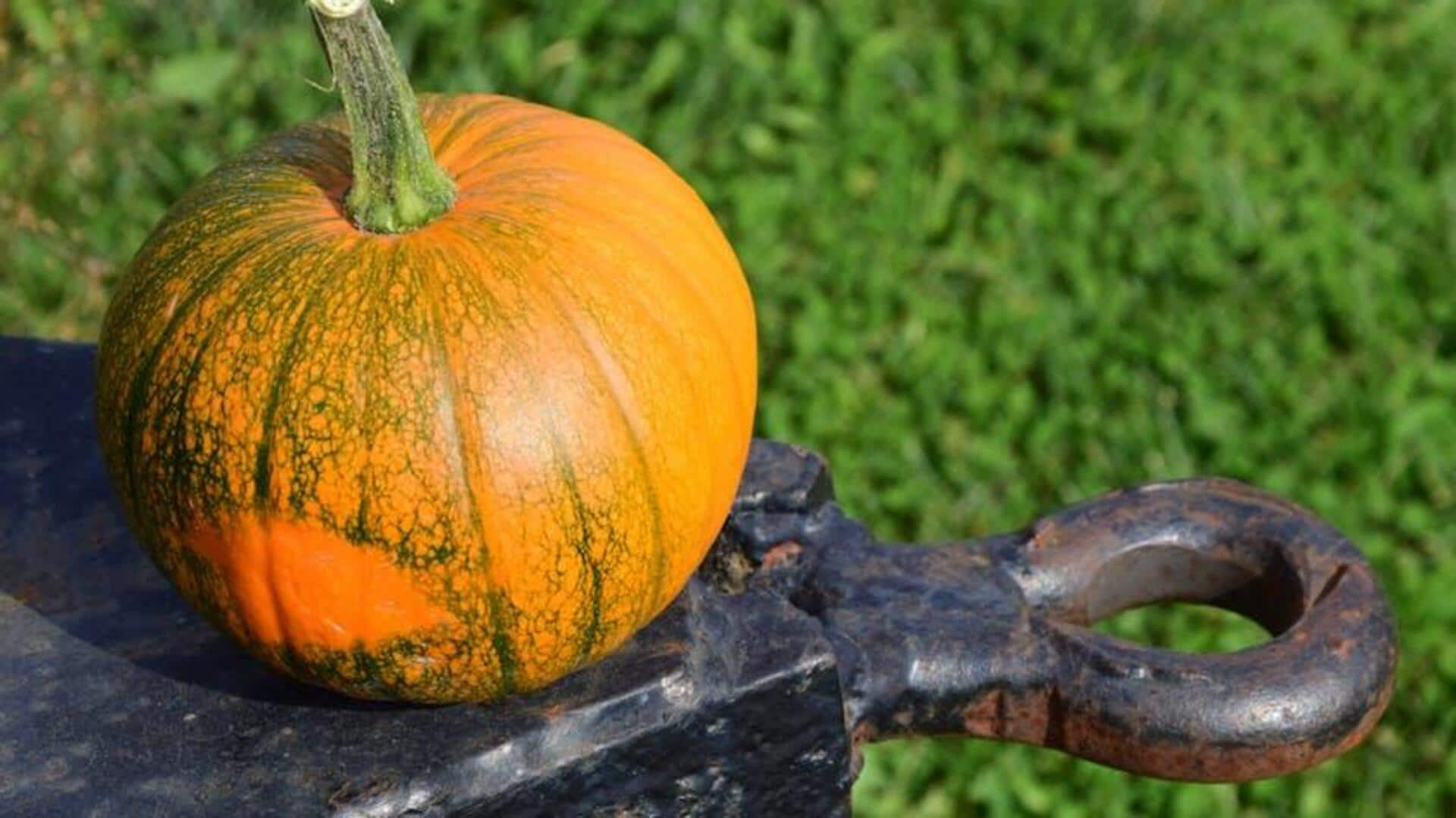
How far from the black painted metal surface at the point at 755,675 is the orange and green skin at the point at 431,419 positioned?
0.08 m

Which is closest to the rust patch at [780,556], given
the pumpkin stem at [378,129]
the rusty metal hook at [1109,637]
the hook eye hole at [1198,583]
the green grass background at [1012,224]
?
the rusty metal hook at [1109,637]

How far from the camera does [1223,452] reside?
459 centimetres

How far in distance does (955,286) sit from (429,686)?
3.03m

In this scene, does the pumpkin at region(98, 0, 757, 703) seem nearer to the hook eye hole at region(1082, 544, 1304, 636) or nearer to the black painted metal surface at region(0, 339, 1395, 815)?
the black painted metal surface at region(0, 339, 1395, 815)

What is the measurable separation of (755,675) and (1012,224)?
9.80ft

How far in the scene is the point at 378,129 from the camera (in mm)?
1963

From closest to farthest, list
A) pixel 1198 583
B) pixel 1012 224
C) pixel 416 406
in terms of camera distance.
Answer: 1. pixel 416 406
2. pixel 1198 583
3. pixel 1012 224

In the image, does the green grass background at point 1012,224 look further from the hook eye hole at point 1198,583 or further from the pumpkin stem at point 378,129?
the pumpkin stem at point 378,129

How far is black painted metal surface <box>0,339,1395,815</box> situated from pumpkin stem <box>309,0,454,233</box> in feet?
1.67

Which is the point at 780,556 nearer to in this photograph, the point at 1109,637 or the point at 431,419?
the point at 1109,637

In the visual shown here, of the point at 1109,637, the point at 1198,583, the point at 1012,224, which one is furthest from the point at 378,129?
the point at 1012,224

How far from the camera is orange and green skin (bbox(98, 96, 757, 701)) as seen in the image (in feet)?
6.20

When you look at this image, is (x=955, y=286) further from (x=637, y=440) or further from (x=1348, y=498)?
(x=637, y=440)

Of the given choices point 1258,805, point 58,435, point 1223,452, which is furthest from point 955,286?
point 58,435
